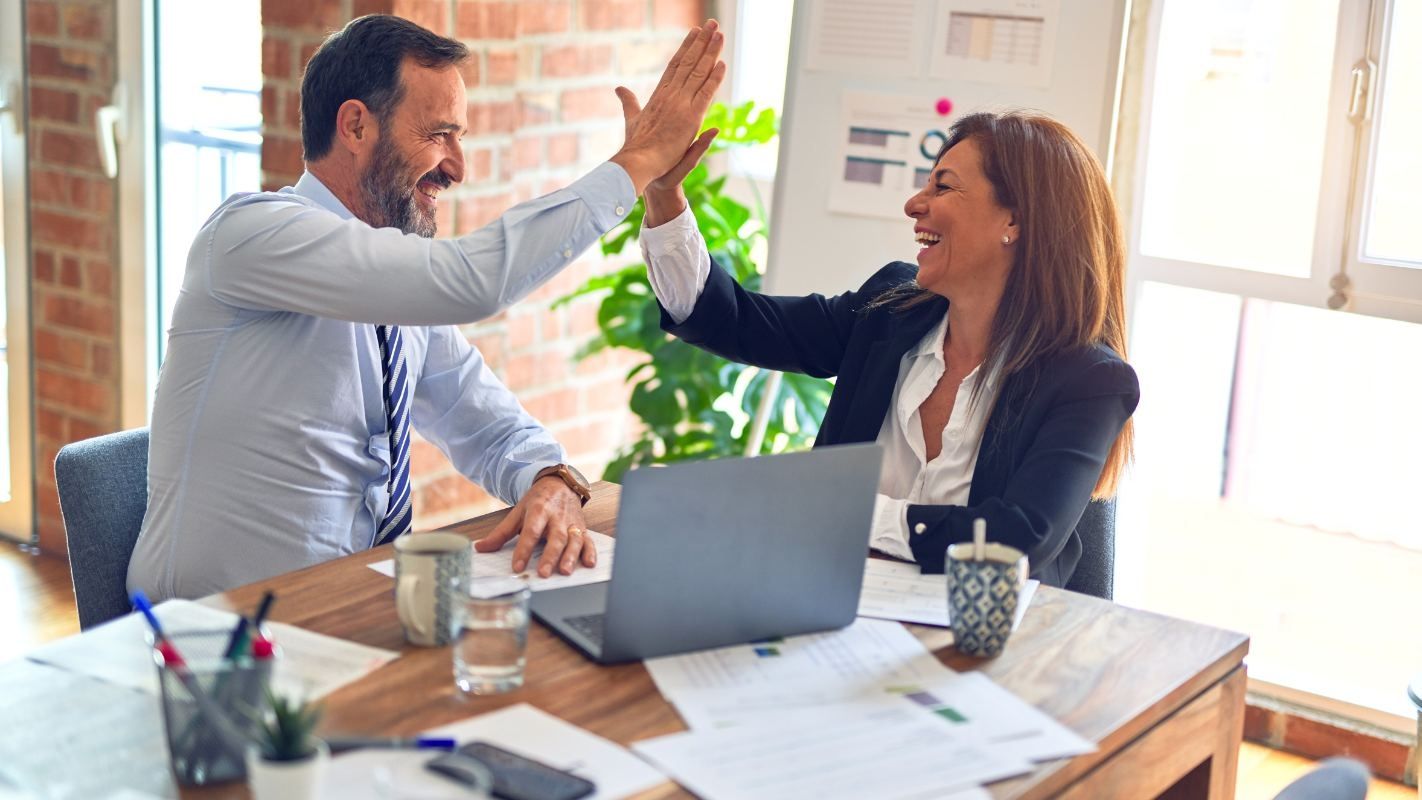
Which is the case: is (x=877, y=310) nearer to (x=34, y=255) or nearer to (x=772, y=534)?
(x=772, y=534)

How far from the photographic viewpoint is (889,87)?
9.65 feet

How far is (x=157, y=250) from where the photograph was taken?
11.9 ft

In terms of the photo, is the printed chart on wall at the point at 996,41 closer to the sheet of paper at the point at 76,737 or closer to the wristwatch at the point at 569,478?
the wristwatch at the point at 569,478

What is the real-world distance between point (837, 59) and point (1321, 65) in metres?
0.91

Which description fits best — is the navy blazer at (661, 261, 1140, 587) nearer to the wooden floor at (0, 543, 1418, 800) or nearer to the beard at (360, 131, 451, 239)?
the beard at (360, 131, 451, 239)

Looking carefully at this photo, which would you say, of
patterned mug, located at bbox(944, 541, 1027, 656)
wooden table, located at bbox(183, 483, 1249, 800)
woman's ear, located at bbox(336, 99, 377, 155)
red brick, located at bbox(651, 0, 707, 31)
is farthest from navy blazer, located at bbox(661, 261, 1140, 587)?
red brick, located at bbox(651, 0, 707, 31)

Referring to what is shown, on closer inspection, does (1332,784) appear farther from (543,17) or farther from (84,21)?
(84,21)

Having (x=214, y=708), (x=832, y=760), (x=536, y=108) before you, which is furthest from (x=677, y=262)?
(x=536, y=108)

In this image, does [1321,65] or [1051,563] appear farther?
[1321,65]

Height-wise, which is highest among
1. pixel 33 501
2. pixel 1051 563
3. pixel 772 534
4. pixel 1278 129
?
pixel 1278 129

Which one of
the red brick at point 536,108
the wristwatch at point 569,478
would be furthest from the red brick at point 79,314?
the wristwatch at point 569,478

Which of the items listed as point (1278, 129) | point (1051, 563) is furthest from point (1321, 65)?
point (1051, 563)

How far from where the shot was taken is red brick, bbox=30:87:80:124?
3.62 metres

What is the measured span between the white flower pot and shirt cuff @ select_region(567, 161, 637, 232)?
3.14 ft
